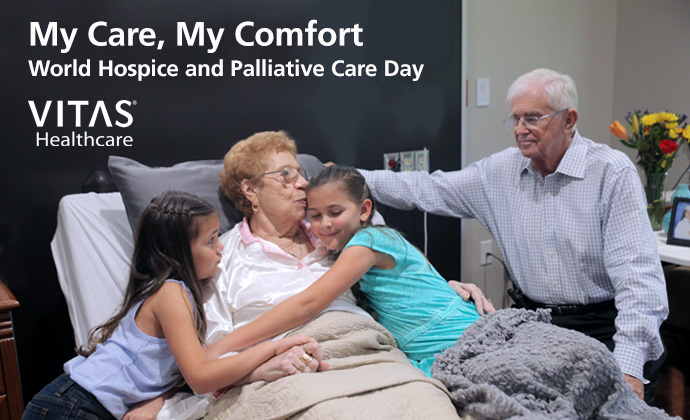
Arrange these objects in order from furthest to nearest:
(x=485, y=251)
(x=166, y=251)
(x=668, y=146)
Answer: (x=485, y=251), (x=668, y=146), (x=166, y=251)

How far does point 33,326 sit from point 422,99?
1.76 m

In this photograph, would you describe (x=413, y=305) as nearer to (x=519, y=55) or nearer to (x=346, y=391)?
(x=346, y=391)

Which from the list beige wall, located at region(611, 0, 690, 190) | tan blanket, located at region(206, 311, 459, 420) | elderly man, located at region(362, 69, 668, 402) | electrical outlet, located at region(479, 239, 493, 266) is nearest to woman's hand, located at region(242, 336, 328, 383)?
tan blanket, located at region(206, 311, 459, 420)

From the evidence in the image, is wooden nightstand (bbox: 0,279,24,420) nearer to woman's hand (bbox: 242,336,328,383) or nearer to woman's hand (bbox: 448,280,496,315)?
woman's hand (bbox: 242,336,328,383)

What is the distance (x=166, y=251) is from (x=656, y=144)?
1.93 metres

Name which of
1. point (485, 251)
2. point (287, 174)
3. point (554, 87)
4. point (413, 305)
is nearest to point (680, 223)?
point (554, 87)

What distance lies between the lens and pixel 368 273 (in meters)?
1.65

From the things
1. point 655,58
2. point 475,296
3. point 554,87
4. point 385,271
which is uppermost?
point 655,58

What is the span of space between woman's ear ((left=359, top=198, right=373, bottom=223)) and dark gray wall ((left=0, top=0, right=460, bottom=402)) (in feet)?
2.69

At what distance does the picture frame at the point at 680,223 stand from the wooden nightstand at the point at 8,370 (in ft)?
7.33

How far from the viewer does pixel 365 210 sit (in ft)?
5.51

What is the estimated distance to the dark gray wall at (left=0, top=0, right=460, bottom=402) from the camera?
1.98 meters

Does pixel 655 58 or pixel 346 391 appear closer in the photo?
pixel 346 391

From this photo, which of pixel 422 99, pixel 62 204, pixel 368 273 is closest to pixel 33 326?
pixel 62 204
